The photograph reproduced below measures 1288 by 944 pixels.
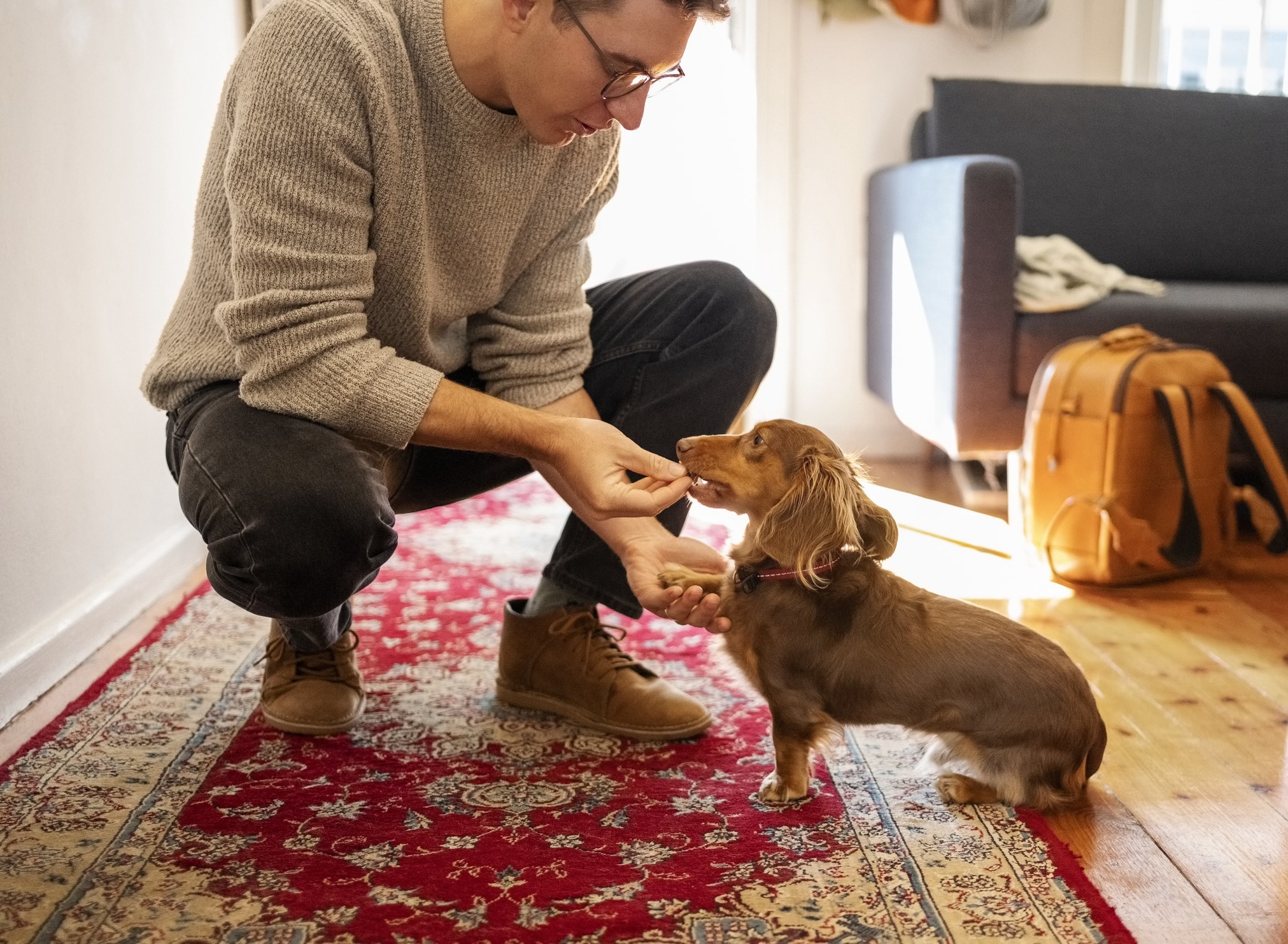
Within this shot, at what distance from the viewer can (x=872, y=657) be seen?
4.57ft

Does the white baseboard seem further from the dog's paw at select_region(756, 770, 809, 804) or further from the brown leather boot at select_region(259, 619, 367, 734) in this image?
the dog's paw at select_region(756, 770, 809, 804)

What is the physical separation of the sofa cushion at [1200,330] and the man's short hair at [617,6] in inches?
70.6

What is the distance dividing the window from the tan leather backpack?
7.11 feet

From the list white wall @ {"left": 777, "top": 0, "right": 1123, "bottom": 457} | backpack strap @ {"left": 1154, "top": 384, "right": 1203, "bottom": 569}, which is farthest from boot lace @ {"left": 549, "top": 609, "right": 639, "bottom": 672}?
white wall @ {"left": 777, "top": 0, "right": 1123, "bottom": 457}

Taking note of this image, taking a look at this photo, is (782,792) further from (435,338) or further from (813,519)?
(435,338)

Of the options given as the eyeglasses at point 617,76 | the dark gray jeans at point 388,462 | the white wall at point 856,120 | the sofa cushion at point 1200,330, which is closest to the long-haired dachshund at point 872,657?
the dark gray jeans at point 388,462

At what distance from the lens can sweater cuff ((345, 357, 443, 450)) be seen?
1317 millimetres

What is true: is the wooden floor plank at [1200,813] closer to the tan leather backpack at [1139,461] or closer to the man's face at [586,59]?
the tan leather backpack at [1139,461]

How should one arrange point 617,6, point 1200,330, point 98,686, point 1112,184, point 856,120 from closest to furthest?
point 617,6 → point 98,686 → point 1200,330 → point 1112,184 → point 856,120

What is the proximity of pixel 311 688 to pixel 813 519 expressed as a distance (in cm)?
74

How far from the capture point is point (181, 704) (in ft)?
5.62

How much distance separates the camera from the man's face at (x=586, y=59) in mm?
1192

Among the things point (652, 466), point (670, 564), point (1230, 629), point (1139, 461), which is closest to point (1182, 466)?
point (1139, 461)

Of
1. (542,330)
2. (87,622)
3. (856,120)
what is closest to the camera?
(542,330)
